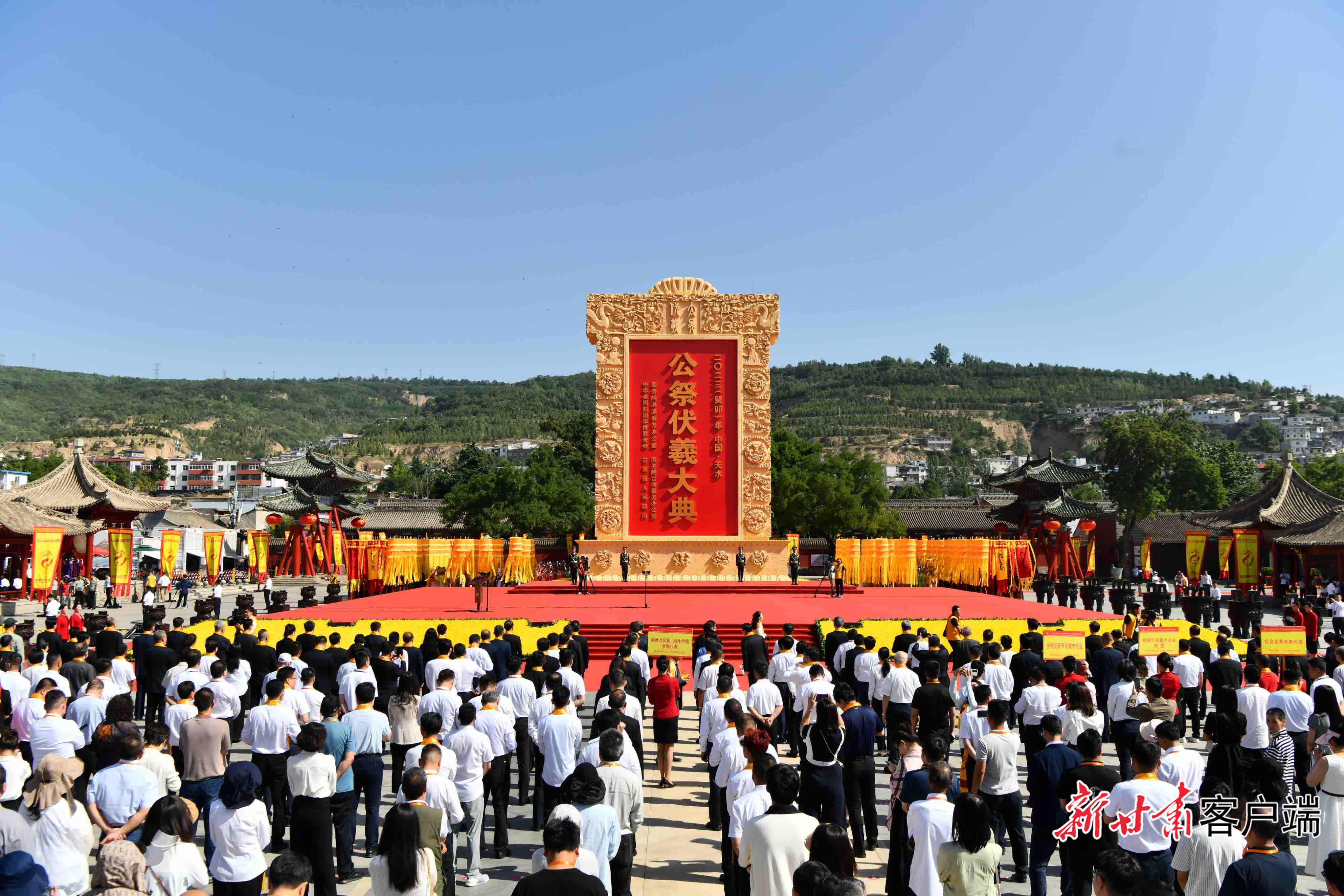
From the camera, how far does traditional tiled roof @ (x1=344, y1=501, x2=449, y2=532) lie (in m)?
45.3

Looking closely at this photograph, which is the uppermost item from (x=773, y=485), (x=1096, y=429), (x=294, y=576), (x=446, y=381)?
(x=446, y=381)

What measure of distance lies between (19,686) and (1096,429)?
89.4 m

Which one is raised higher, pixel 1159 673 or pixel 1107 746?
pixel 1159 673

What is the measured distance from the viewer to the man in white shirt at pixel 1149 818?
4.46 m

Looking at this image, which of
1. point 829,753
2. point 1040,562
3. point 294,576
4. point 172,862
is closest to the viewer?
point 172,862

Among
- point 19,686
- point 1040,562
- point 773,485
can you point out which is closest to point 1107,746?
point 19,686

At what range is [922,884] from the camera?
418 centimetres

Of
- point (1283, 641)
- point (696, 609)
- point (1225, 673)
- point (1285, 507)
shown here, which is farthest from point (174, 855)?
point (1285, 507)

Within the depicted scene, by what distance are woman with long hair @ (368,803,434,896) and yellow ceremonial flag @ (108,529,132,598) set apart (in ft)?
82.7

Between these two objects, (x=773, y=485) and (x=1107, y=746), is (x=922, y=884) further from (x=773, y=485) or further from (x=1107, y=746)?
(x=773, y=485)

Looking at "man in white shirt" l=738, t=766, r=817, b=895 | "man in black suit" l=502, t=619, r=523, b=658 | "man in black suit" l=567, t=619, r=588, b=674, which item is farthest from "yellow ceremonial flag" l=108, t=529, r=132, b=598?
"man in white shirt" l=738, t=766, r=817, b=895

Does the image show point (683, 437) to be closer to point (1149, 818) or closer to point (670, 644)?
point (670, 644)

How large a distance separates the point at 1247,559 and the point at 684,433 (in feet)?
53.3

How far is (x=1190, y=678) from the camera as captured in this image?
912 cm
